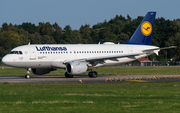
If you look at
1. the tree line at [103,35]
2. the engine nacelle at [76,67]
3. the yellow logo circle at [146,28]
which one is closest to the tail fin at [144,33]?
the yellow logo circle at [146,28]

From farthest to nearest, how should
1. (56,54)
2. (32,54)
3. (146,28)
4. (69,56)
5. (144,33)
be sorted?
(146,28) < (144,33) < (69,56) < (56,54) < (32,54)

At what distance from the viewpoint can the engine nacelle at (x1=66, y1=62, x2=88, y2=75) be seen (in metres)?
35.2

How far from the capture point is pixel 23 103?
53.4 ft

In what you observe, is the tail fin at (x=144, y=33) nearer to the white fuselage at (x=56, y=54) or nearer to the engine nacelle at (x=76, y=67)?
the white fuselage at (x=56, y=54)

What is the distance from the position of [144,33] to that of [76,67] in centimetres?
1444

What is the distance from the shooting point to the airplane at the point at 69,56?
35.9 metres

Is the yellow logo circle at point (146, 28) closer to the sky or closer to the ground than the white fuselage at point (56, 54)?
closer to the sky

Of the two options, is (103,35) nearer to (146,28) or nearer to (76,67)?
(146,28)

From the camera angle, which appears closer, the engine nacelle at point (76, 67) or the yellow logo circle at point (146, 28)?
the engine nacelle at point (76, 67)

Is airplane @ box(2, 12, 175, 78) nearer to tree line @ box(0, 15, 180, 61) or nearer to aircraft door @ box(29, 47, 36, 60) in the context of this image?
aircraft door @ box(29, 47, 36, 60)

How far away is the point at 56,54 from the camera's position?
1485 inches

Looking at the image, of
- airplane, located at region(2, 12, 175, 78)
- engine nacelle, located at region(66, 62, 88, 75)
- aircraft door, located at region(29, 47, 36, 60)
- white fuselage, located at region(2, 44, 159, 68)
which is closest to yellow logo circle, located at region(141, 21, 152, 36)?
airplane, located at region(2, 12, 175, 78)

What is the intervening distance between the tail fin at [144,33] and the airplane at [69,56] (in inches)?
41.7

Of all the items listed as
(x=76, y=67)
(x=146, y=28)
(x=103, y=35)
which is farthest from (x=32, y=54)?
(x=103, y=35)
